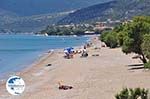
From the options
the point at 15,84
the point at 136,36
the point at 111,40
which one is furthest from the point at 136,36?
the point at 111,40

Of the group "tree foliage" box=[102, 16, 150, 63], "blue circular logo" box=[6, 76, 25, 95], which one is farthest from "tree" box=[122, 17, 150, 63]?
"blue circular logo" box=[6, 76, 25, 95]

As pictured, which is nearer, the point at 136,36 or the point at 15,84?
the point at 15,84

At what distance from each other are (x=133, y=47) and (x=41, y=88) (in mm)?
12037

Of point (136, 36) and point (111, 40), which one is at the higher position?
point (136, 36)

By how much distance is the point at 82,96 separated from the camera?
27.2m

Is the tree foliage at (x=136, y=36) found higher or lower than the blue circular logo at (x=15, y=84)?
lower

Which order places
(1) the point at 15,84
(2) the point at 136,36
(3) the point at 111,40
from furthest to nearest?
(3) the point at 111,40
(2) the point at 136,36
(1) the point at 15,84

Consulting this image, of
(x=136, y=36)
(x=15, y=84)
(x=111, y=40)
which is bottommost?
(x=111, y=40)

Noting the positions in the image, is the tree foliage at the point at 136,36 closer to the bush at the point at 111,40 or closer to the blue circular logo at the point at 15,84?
the blue circular logo at the point at 15,84

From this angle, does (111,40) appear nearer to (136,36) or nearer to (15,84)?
(136,36)

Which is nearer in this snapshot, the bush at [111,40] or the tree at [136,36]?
the tree at [136,36]

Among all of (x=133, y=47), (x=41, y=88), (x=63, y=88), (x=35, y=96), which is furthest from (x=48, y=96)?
(x=133, y=47)

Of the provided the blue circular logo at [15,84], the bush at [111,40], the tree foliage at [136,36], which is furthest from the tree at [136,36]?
the bush at [111,40]

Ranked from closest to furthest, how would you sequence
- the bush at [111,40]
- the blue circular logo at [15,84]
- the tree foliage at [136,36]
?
the blue circular logo at [15,84], the tree foliage at [136,36], the bush at [111,40]
